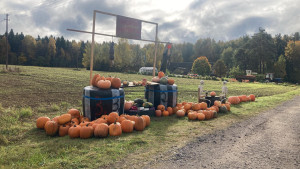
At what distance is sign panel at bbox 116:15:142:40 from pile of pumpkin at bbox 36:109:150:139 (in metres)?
4.83

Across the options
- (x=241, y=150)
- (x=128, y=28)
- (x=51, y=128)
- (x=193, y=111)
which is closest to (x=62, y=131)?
(x=51, y=128)

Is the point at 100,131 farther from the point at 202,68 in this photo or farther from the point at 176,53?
the point at 176,53

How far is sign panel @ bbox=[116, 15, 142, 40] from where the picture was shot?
392 inches

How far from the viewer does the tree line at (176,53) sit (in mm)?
59219

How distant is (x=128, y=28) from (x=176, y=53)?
97.5m

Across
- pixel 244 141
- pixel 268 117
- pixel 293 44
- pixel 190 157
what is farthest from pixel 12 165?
pixel 293 44

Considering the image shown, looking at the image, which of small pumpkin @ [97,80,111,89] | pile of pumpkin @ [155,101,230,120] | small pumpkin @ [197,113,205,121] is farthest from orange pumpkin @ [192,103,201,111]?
small pumpkin @ [97,80,111,89]

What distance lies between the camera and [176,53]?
106 meters

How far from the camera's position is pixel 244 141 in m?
5.79

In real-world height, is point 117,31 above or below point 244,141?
above

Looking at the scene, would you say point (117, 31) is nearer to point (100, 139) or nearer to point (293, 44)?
point (100, 139)

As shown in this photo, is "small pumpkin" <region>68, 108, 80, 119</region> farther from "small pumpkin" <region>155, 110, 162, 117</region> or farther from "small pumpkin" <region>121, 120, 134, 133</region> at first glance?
"small pumpkin" <region>155, 110, 162, 117</region>

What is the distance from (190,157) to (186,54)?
11695 cm

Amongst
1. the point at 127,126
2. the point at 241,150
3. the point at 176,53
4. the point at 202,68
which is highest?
the point at 176,53
